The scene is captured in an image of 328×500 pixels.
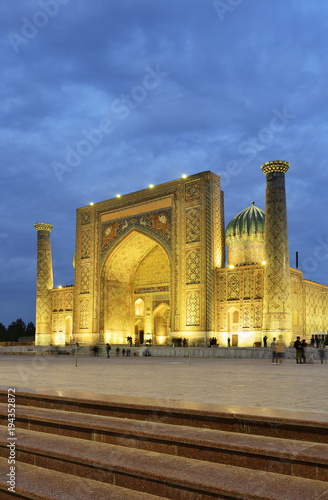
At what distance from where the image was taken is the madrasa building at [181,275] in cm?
1941

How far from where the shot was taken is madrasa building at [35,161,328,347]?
19406 mm

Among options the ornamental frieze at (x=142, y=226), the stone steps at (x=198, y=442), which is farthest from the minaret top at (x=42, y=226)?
the stone steps at (x=198, y=442)

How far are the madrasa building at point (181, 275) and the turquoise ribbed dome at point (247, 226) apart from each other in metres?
→ 0.05

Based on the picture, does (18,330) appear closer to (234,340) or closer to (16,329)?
(16,329)

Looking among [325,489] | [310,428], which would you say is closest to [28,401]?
[310,428]

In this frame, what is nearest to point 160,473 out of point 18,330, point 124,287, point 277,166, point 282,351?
point 282,351

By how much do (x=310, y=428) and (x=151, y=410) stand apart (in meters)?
1.26

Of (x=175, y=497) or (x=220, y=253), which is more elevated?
(x=220, y=253)

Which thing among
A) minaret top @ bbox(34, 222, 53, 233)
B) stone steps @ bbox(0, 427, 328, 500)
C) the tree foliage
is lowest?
the tree foliage

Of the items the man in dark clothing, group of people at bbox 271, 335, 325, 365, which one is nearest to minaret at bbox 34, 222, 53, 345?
group of people at bbox 271, 335, 325, 365

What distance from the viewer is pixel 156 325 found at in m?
27.1

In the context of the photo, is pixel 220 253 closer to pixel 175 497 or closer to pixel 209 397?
pixel 209 397

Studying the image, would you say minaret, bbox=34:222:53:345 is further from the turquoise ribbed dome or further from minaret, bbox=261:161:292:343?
minaret, bbox=261:161:292:343

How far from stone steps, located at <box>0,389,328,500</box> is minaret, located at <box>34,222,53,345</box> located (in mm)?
25887
